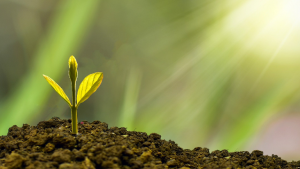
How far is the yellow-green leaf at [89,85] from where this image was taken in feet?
4.67

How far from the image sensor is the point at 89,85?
144cm

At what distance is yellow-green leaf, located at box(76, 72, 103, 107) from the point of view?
1.42 metres

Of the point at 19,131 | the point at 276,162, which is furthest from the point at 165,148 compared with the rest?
the point at 19,131

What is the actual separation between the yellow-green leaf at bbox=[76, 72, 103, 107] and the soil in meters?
0.22

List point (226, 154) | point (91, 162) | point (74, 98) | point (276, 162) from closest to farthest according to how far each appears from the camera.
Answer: point (91, 162) → point (74, 98) → point (276, 162) → point (226, 154)

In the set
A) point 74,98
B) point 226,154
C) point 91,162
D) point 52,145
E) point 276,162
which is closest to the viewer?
point 91,162

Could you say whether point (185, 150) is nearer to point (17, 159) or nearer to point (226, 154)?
point (226, 154)

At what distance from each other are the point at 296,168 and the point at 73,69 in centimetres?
138

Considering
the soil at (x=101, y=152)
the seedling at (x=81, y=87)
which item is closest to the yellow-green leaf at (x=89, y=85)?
the seedling at (x=81, y=87)

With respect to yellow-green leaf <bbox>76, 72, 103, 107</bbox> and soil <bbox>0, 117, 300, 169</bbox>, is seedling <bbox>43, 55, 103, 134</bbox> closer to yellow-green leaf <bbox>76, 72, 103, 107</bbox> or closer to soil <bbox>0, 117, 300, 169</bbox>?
yellow-green leaf <bbox>76, 72, 103, 107</bbox>

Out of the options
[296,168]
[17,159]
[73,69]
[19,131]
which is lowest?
[296,168]

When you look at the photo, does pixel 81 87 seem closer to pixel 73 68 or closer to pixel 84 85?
pixel 84 85

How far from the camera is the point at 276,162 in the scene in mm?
1532

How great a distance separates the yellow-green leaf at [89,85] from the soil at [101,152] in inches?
8.8
